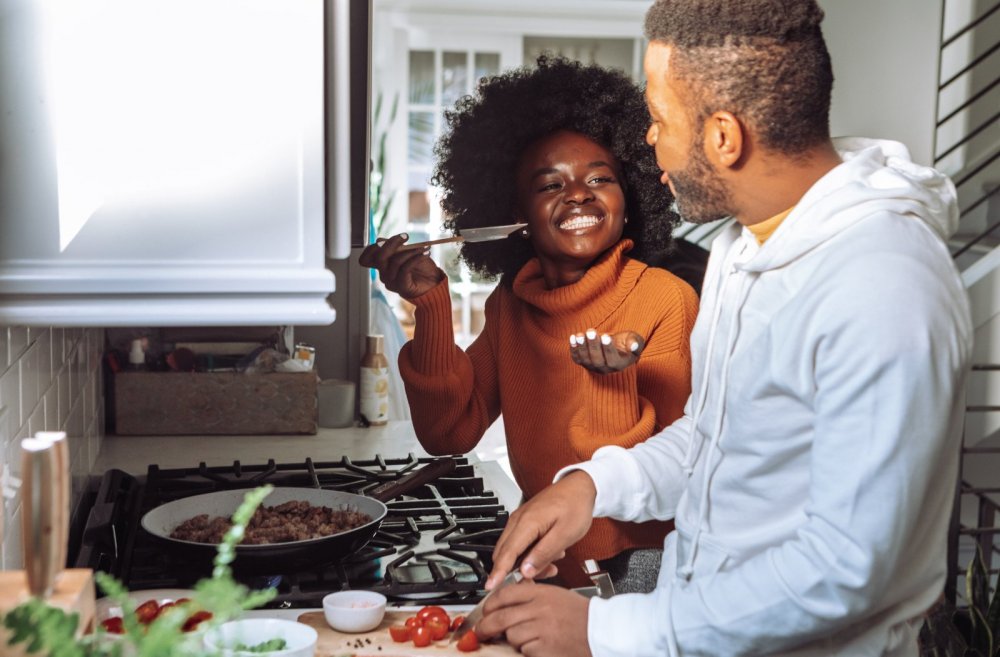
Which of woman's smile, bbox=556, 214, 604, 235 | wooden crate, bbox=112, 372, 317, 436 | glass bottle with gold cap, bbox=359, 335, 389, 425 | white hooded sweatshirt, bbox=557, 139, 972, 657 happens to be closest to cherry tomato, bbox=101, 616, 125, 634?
white hooded sweatshirt, bbox=557, 139, 972, 657

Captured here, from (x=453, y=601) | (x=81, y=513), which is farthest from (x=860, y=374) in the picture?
(x=81, y=513)

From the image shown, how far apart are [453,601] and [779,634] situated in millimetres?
638

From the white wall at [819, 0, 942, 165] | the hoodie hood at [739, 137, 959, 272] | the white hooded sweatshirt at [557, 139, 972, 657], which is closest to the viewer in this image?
the white hooded sweatshirt at [557, 139, 972, 657]

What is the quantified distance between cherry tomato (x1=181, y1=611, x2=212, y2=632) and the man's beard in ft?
2.66

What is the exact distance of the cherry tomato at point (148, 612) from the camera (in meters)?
1.42

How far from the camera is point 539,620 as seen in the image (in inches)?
52.2

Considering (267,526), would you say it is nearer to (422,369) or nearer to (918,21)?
(422,369)

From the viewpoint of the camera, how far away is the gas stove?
1700 millimetres

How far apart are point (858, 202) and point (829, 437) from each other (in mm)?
262

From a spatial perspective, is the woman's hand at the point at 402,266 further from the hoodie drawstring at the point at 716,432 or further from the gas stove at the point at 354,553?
the hoodie drawstring at the point at 716,432

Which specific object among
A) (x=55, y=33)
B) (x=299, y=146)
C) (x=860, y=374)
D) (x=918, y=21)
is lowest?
(x=860, y=374)

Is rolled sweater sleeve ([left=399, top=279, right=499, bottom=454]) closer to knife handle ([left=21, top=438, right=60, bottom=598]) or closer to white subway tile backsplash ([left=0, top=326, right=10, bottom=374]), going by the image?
white subway tile backsplash ([left=0, top=326, right=10, bottom=374])

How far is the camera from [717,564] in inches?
52.6

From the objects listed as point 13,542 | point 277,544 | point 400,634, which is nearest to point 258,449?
point 277,544
